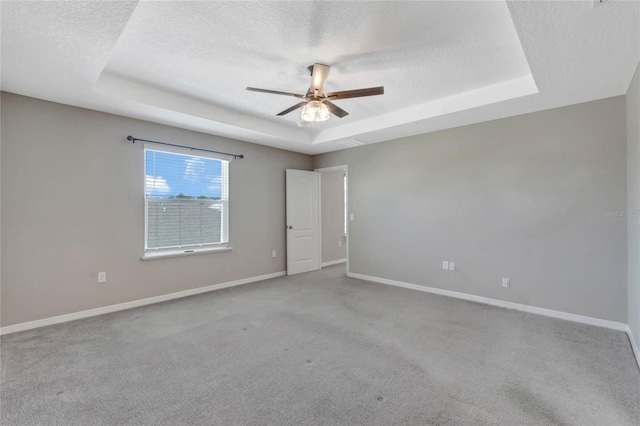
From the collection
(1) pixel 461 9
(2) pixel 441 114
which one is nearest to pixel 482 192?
(2) pixel 441 114

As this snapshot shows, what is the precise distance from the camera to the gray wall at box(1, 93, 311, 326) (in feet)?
9.73

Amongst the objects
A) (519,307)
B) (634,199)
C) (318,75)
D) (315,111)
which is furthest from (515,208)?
(318,75)

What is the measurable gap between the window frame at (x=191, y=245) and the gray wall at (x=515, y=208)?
2463 mm

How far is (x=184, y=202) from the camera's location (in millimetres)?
4262

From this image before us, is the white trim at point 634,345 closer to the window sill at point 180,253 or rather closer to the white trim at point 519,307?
the white trim at point 519,307

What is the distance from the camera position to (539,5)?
1.67 m

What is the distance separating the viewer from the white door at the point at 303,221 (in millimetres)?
5586

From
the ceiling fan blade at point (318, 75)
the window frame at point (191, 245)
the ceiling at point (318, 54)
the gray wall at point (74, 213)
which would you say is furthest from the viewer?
the window frame at point (191, 245)

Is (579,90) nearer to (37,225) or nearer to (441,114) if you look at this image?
(441,114)

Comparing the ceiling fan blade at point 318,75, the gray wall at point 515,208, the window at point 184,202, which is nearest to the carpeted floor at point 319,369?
the gray wall at point 515,208

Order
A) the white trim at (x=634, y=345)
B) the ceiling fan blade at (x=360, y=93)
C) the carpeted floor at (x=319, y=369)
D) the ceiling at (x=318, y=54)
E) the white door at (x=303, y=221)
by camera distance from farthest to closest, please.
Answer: the white door at (x=303, y=221) → the ceiling fan blade at (x=360, y=93) → the white trim at (x=634, y=345) → the ceiling at (x=318, y=54) → the carpeted floor at (x=319, y=369)

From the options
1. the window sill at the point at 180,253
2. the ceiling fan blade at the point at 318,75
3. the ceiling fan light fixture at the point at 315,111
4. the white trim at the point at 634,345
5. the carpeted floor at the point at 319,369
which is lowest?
the carpeted floor at the point at 319,369

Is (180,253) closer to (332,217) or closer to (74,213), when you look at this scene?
(74,213)

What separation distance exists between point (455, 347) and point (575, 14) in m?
2.56
